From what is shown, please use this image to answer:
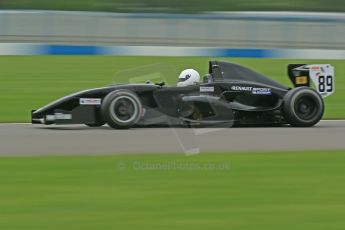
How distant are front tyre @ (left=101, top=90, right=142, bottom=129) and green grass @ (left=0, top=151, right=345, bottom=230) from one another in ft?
7.33

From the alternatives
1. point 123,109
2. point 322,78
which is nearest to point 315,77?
point 322,78

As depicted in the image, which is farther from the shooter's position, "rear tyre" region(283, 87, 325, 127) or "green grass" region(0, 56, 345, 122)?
"green grass" region(0, 56, 345, 122)

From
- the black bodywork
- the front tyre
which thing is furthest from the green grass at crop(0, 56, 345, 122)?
the front tyre

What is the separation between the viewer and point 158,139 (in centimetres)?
942

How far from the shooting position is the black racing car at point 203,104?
33.5ft

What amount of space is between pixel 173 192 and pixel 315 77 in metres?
5.58

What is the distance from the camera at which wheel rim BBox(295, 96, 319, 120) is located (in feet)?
35.4

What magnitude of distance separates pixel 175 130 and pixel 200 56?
1308 cm

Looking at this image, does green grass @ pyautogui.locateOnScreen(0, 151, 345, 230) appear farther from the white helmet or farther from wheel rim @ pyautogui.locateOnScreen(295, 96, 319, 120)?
the white helmet

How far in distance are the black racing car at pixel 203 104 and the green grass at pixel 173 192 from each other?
2325 mm

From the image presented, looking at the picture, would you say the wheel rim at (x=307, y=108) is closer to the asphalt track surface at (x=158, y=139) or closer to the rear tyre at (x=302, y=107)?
the rear tyre at (x=302, y=107)

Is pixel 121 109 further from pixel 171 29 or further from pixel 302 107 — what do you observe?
pixel 171 29

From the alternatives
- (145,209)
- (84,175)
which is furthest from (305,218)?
(84,175)

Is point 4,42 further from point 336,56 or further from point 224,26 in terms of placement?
point 336,56
